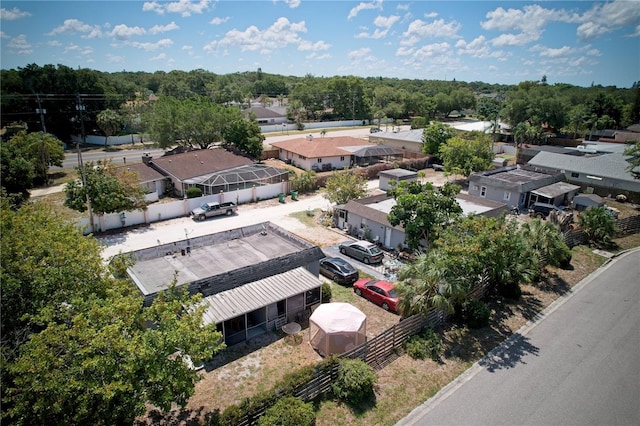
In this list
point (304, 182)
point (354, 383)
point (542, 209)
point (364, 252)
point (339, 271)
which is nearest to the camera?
point (354, 383)

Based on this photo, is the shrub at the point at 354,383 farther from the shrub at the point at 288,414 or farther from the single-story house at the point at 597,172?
the single-story house at the point at 597,172

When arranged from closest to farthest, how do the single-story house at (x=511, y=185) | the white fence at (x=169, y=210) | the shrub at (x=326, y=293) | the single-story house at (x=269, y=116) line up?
the shrub at (x=326, y=293)
the white fence at (x=169, y=210)
the single-story house at (x=511, y=185)
the single-story house at (x=269, y=116)

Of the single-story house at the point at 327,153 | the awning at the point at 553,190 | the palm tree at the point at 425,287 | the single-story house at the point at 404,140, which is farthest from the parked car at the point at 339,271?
the single-story house at the point at 404,140

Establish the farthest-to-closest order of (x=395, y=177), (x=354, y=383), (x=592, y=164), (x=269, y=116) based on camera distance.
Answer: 1. (x=269, y=116)
2. (x=592, y=164)
3. (x=395, y=177)
4. (x=354, y=383)

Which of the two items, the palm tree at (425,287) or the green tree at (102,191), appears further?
the green tree at (102,191)

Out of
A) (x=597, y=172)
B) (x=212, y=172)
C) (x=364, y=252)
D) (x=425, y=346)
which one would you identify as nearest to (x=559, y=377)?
(x=425, y=346)

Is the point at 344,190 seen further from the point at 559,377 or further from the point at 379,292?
the point at 559,377

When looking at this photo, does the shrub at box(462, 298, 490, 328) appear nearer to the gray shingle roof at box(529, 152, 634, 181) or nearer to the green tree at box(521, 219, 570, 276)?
the green tree at box(521, 219, 570, 276)
